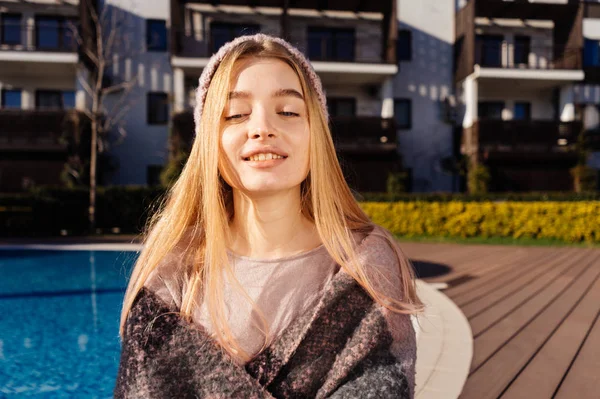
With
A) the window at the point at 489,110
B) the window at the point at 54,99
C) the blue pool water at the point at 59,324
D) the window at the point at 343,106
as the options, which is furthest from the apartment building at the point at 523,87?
the window at the point at 54,99

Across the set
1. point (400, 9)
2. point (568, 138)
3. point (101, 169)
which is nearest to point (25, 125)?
point (101, 169)

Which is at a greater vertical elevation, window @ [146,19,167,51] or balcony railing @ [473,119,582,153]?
window @ [146,19,167,51]

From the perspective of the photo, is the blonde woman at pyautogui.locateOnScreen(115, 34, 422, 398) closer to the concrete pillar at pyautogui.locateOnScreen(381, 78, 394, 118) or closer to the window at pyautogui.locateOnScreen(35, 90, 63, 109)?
the concrete pillar at pyautogui.locateOnScreen(381, 78, 394, 118)

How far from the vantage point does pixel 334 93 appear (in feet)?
62.8

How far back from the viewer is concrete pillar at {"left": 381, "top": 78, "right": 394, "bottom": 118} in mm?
18281

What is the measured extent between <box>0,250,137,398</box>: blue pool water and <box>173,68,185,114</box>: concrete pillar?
783 centimetres

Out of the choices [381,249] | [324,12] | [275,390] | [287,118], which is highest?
[324,12]

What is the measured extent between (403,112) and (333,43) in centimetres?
419

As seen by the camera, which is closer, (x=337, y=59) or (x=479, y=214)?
(x=479, y=214)

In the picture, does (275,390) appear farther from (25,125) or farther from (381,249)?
(25,125)

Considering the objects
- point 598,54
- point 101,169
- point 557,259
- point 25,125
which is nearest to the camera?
point 557,259

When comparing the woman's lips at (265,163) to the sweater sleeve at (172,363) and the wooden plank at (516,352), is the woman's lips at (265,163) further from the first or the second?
the wooden plank at (516,352)

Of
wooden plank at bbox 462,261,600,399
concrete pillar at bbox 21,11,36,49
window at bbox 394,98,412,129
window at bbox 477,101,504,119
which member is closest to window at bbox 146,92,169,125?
concrete pillar at bbox 21,11,36,49

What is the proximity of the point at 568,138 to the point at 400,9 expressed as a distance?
8769 millimetres
